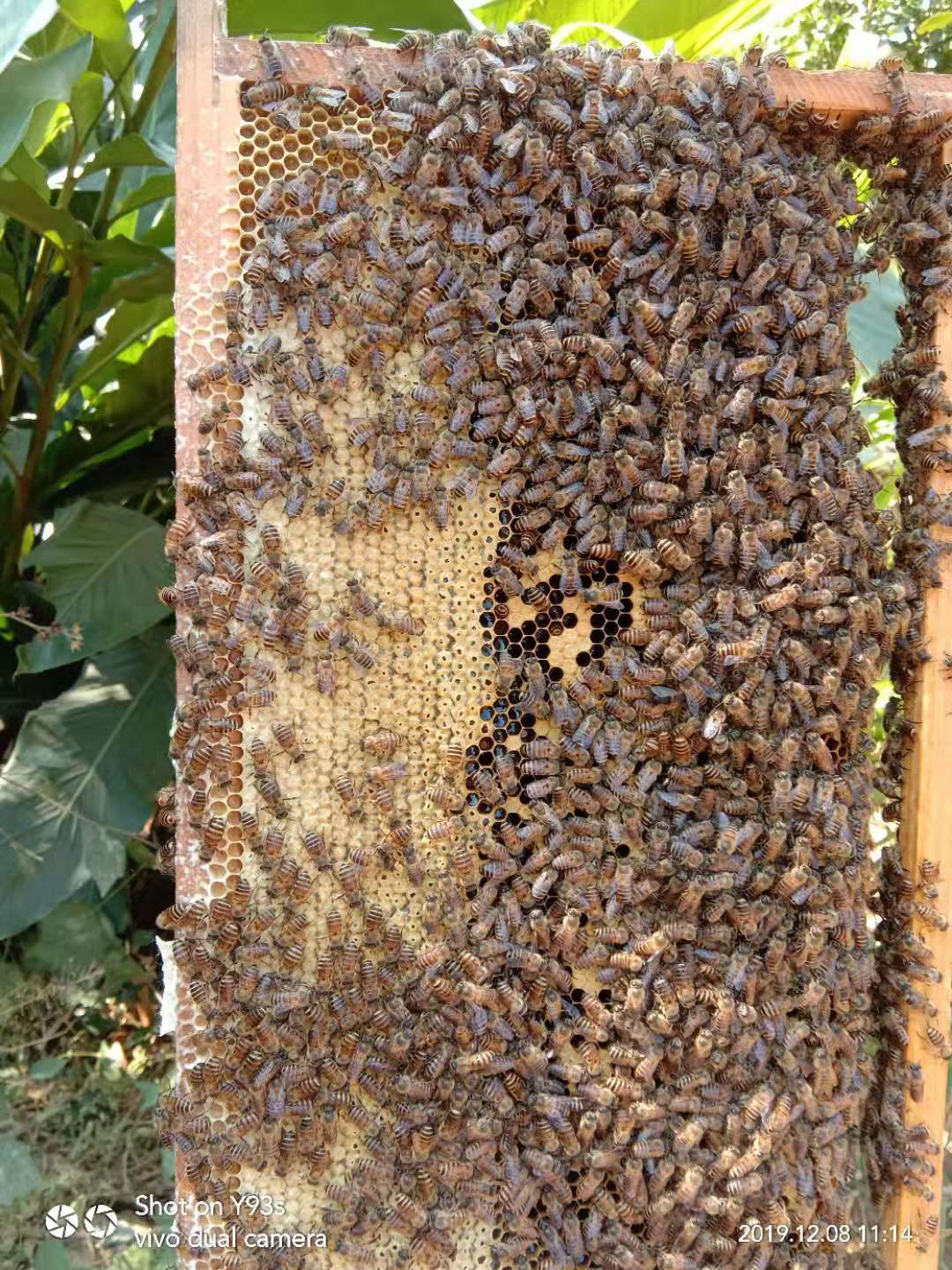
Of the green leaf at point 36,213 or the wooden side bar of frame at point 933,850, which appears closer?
the wooden side bar of frame at point 933,850

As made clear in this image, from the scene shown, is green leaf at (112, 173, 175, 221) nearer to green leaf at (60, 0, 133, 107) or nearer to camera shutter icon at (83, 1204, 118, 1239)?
green leaf at (60, 0, 133, 107)

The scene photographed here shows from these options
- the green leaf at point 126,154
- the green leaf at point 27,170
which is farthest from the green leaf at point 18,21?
the green leaf at point 126,154

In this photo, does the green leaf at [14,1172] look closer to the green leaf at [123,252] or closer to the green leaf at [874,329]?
the green leaf at [123,252]

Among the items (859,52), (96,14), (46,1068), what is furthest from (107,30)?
(46,1068)

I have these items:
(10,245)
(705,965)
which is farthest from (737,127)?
(10,245)

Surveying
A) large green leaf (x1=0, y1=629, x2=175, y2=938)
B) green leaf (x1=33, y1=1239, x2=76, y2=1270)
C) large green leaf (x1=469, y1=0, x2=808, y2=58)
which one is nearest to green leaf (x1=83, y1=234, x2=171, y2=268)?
large green leaf (x1=469, y1=0, x2=808, y2=58)

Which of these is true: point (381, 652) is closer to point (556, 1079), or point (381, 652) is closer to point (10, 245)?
point (556, 1079)

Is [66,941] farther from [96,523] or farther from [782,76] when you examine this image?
[782,76]
